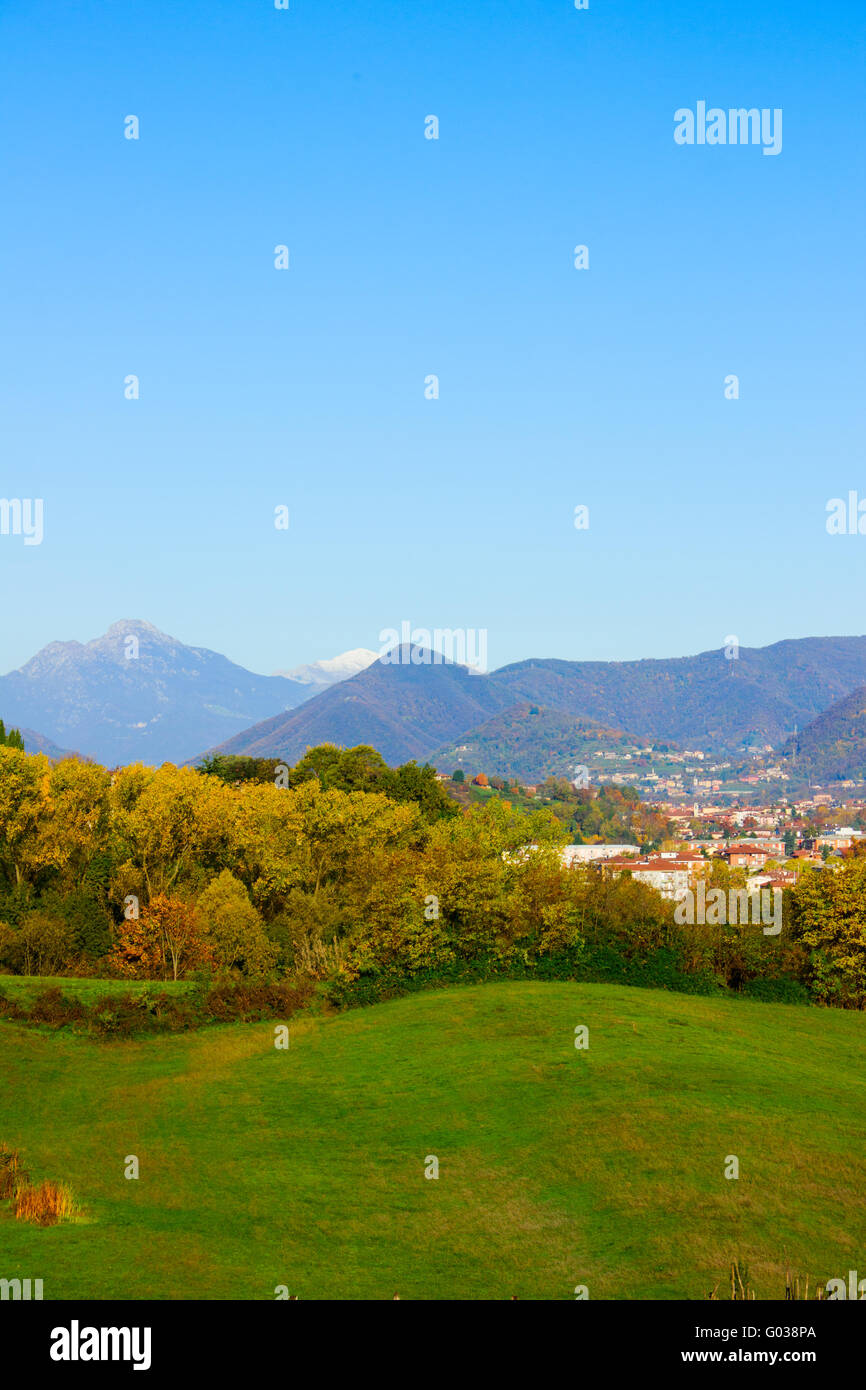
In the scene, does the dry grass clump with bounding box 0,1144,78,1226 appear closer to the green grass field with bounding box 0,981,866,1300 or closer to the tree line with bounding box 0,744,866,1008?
the green grass field with bounding box 0,981,866,1300

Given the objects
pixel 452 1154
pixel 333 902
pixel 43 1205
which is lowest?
pixel 452 1154

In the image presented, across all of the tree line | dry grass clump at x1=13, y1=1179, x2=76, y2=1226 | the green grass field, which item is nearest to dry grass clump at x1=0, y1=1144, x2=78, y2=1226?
dry grass clump at x1=13, y1=1179, x2=76, y2=1226

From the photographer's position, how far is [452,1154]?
62.4 feet

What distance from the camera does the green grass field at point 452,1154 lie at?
1406 cm

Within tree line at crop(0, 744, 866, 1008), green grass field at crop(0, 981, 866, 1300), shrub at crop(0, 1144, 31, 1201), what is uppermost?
tree line at crop(0, 744, 866, 1008)

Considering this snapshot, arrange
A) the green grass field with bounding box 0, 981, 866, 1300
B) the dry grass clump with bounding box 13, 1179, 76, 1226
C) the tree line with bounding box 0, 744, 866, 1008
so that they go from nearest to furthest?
the green grass field with bounding box 0, 981, 866, 1300
the dry grass clump with bounding box 13, 1179, 76, 1226
the tree line with bounding box 0, 744, 866, 1008

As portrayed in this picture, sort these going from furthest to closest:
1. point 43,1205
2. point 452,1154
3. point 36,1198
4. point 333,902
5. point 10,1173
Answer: point 333,902 → point 452,1154 → point 10,1173 → point 36,1198 → point 43,1205

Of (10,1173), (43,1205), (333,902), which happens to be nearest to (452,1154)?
(43,1205)

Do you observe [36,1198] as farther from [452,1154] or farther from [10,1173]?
[452,1154]

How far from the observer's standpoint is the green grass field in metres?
14.1

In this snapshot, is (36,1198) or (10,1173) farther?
(10,1173)

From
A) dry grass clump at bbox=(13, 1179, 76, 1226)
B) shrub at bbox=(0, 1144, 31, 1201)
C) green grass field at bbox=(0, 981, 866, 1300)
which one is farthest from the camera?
shrub at bbox=(0, 1144, 31, 1201)

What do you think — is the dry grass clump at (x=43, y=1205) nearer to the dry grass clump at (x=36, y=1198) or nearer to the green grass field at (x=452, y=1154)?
the dry grass clump at (x=36, y=1198)
